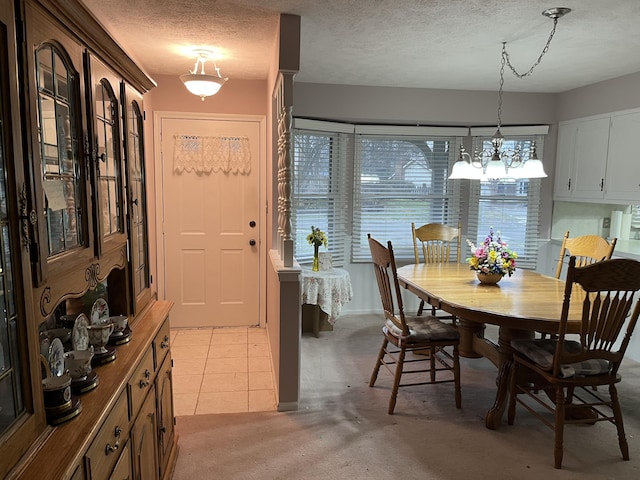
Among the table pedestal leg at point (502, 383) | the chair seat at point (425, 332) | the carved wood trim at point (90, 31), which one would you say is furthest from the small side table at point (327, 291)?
the carved wood trim at point (90, 31)

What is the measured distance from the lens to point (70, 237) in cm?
137

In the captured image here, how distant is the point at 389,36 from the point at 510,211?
2.83 meters

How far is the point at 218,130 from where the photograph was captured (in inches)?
171

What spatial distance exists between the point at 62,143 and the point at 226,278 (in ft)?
10.8

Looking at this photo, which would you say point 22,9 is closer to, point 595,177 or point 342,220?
point 342,220

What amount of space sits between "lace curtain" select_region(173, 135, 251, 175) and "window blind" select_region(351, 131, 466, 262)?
49.5 inches

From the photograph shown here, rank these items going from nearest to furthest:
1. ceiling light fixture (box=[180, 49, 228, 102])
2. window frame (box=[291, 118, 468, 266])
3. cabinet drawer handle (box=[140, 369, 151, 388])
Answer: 1. cabinet drawer handle (box=[140, 369, 151, 388])
2. ceiling light fixture (box=[180, 49, 228, 102])
3. window frame (box=[291, 118, 468, 266])

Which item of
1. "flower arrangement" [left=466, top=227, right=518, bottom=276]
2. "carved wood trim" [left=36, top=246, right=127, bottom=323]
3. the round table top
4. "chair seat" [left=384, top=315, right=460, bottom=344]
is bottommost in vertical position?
"chair seat" [left=384, top=315, right=460, bottom=344]

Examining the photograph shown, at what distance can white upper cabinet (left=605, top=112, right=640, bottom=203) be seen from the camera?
3998 millimetres

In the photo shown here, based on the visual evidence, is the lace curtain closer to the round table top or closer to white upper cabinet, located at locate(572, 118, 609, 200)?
the round table top

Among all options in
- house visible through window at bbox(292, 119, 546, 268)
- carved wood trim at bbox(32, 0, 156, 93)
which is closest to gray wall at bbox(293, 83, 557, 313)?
house visible through window at bbox(292, 119, 546, 268)

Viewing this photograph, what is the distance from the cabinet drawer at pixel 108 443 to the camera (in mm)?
1207

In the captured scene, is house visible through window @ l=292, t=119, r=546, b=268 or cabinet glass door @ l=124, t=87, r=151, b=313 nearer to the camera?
cabinet glass door @ l=124, t=87, r=151, b=313

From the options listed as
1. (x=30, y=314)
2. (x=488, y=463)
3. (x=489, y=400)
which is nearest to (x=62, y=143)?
(x=30, y=314)
